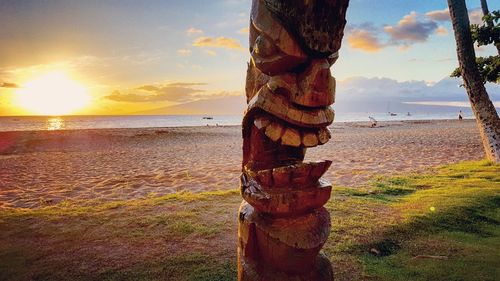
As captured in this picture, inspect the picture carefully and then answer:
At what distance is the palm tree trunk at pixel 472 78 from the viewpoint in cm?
822

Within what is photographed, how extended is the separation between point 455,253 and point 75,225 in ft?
16.3

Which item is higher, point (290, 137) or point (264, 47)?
point (264, 47)

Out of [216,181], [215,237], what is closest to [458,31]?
[216,181]

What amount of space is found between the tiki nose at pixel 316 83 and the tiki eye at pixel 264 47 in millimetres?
223

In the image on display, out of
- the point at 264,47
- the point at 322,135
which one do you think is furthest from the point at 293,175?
the point at 264,47

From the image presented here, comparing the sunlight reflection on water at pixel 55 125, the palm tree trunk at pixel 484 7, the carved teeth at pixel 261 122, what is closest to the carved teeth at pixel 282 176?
the carved teeth at pixel 261 122

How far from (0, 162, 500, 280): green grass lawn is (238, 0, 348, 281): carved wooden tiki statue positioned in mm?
1514

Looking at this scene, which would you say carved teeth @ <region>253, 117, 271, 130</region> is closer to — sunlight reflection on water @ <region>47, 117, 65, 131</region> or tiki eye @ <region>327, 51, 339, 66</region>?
tiki eye @ <region>327, 51, 339, 66</region>

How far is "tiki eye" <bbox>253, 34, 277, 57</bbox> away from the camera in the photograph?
73.7 inches

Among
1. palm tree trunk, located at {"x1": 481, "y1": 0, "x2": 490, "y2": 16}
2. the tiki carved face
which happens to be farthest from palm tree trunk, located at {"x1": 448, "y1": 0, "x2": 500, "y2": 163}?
the tiki carved face

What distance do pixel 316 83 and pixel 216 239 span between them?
9.69 feet

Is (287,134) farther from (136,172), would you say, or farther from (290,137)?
(136,172)

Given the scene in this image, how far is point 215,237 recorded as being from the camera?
4266 millimetres

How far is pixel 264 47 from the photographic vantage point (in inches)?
74.7
